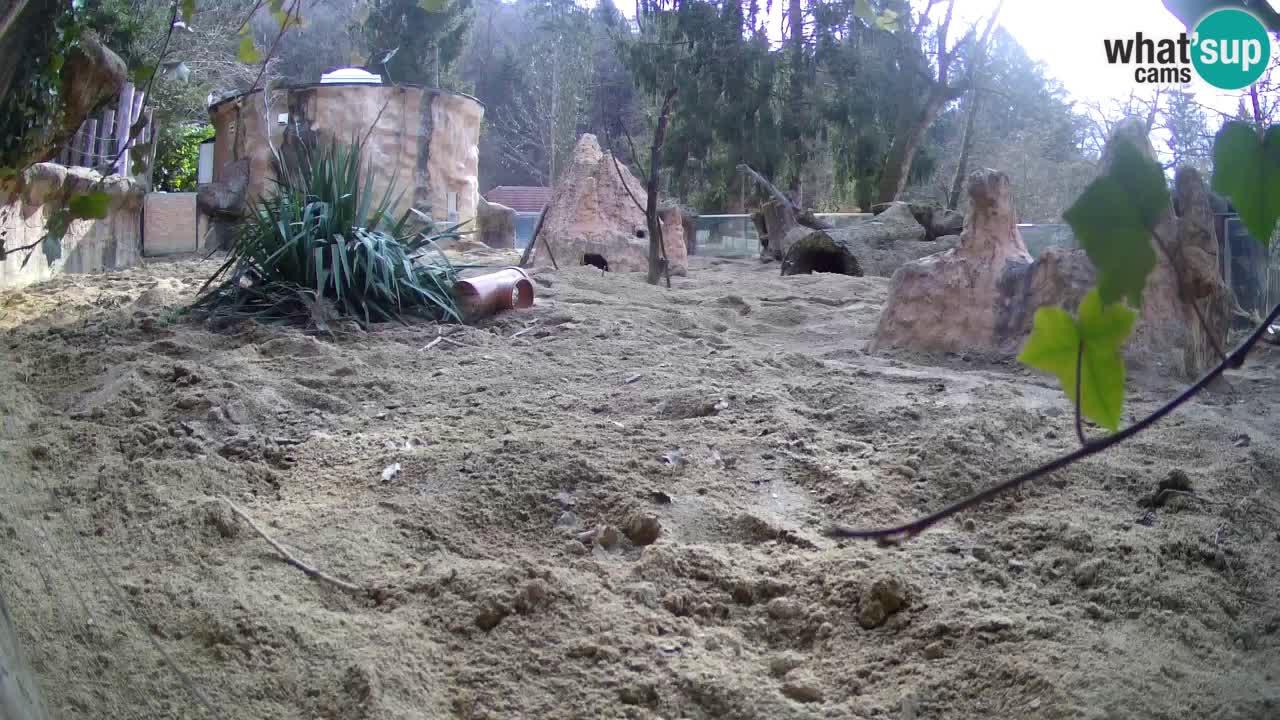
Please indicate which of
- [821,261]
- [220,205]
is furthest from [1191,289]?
[220,205]

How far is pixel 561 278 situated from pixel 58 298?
2.65 metres

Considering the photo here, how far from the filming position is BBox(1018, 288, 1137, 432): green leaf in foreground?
21.5 inches

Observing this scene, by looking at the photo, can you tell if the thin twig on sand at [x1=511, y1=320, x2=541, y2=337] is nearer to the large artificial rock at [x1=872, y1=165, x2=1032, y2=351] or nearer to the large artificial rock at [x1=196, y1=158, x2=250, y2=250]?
the large artificial rock at [x1=872, y1=165, x2=1032, y2=351]

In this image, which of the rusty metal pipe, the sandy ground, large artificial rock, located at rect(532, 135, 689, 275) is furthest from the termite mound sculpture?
large artificial rock, located at rect(532, 135, 689, 275)

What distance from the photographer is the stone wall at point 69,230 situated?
5.24 m

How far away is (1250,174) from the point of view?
0.57 metres

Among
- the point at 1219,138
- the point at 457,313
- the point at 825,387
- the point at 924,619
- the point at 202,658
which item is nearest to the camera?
the point at 1219,138

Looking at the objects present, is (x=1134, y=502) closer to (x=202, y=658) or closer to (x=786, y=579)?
(x=786, y=579)

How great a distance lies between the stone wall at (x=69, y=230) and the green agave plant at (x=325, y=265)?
580 mm

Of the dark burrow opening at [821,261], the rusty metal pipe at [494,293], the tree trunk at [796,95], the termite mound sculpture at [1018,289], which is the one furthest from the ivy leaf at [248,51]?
the tree trunk at [796,95]

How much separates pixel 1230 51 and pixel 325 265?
12.9ft

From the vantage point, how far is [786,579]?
187 centimetres

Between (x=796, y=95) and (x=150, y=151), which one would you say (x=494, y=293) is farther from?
(x=796, y=95)

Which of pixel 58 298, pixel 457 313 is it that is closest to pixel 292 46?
pixel 58 298
